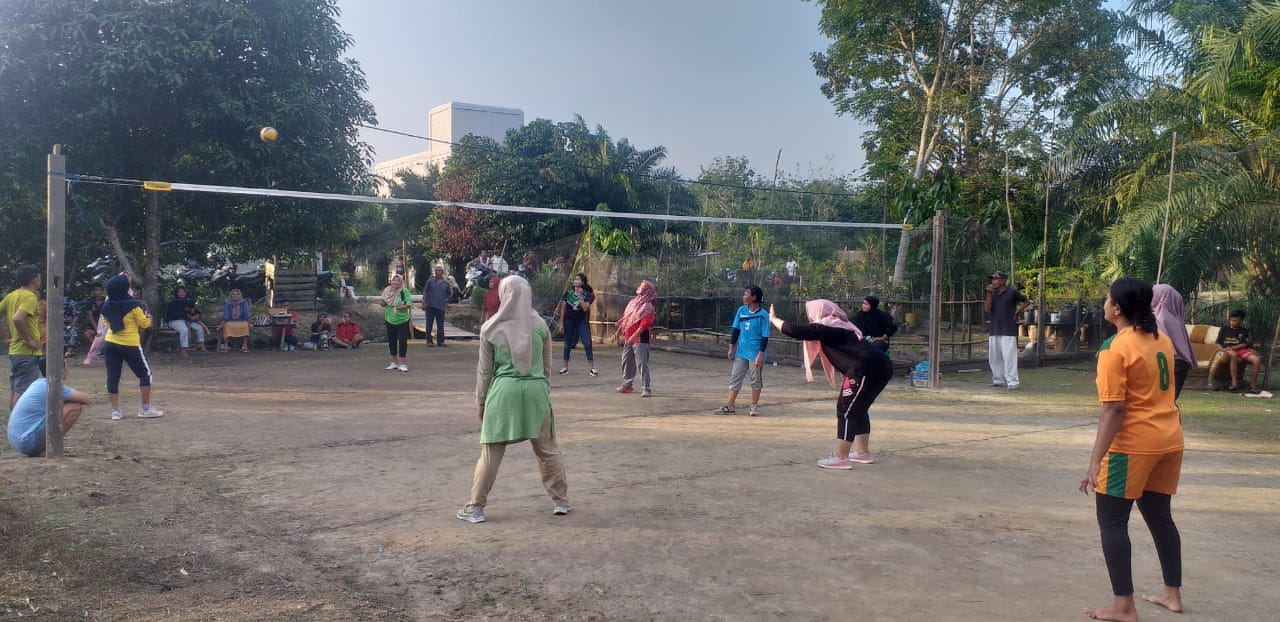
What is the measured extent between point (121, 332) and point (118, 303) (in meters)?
0.31

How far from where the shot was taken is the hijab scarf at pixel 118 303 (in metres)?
9.24

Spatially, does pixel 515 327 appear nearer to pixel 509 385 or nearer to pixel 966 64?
pixel 509 385

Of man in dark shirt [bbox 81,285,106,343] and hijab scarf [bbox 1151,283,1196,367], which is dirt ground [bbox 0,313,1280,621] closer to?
hijab scarf [bbox 1151,283,1196,367]

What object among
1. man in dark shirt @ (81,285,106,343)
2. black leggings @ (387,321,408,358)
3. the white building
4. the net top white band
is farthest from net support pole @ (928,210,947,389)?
the white building

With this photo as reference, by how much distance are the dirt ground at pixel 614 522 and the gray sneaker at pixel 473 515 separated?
5cm

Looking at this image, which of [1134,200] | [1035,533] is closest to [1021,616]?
[1035,533]

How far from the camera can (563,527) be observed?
5.74 m

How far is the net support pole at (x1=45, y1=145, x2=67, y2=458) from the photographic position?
7449 millimetres

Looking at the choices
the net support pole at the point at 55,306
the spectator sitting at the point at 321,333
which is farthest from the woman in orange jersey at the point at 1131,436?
the spectator sitting at the point at 321,333

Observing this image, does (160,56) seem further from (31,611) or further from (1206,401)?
(1206,401)

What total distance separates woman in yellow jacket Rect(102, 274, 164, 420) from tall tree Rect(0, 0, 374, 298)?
6.78m

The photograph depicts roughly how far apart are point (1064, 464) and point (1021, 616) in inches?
159

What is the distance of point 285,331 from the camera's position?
1814 cm

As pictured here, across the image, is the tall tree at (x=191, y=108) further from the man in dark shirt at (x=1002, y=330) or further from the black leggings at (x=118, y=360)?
the man in dark shirt at (x=1002, y=330)
